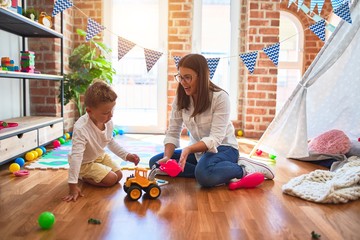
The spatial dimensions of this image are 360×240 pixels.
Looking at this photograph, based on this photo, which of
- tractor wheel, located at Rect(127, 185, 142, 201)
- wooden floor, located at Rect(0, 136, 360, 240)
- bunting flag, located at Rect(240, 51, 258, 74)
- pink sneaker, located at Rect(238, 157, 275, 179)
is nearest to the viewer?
wooden floor, located at Rect(0, 136, 360, 240)

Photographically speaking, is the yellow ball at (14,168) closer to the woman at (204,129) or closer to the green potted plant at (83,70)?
the woman at (204,129)

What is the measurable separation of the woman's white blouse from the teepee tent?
28.7 inches

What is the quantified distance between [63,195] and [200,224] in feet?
2.54

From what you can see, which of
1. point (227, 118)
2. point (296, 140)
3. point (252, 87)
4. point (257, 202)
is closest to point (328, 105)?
point (296, 140)

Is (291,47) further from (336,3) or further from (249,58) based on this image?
(336,3)

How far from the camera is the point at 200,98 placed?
79.7 inches

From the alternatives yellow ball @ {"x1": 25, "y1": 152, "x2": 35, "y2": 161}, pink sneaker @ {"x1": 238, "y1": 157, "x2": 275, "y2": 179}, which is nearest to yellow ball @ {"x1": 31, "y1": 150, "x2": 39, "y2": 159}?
yellow ball @ {"x1": 25, "y1": 152, "x2": 35, "y2": 161}

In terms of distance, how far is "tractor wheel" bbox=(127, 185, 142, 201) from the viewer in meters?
1.73

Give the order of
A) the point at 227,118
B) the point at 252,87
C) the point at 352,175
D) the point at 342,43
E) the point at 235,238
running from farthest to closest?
1. the point at 252,87
2. the point at 342,43
3. the point at 227,118
4. the point at 352,175
5. the point at 235,238

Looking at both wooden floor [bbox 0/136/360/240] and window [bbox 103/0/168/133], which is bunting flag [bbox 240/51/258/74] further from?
window [bbox 103/0/168/133]

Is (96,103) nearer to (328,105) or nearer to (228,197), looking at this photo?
(228,197)

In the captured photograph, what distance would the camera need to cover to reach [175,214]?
61.3 inches

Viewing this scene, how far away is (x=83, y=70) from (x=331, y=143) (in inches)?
98.6

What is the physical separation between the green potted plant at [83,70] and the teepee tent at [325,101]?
1.87 metres
